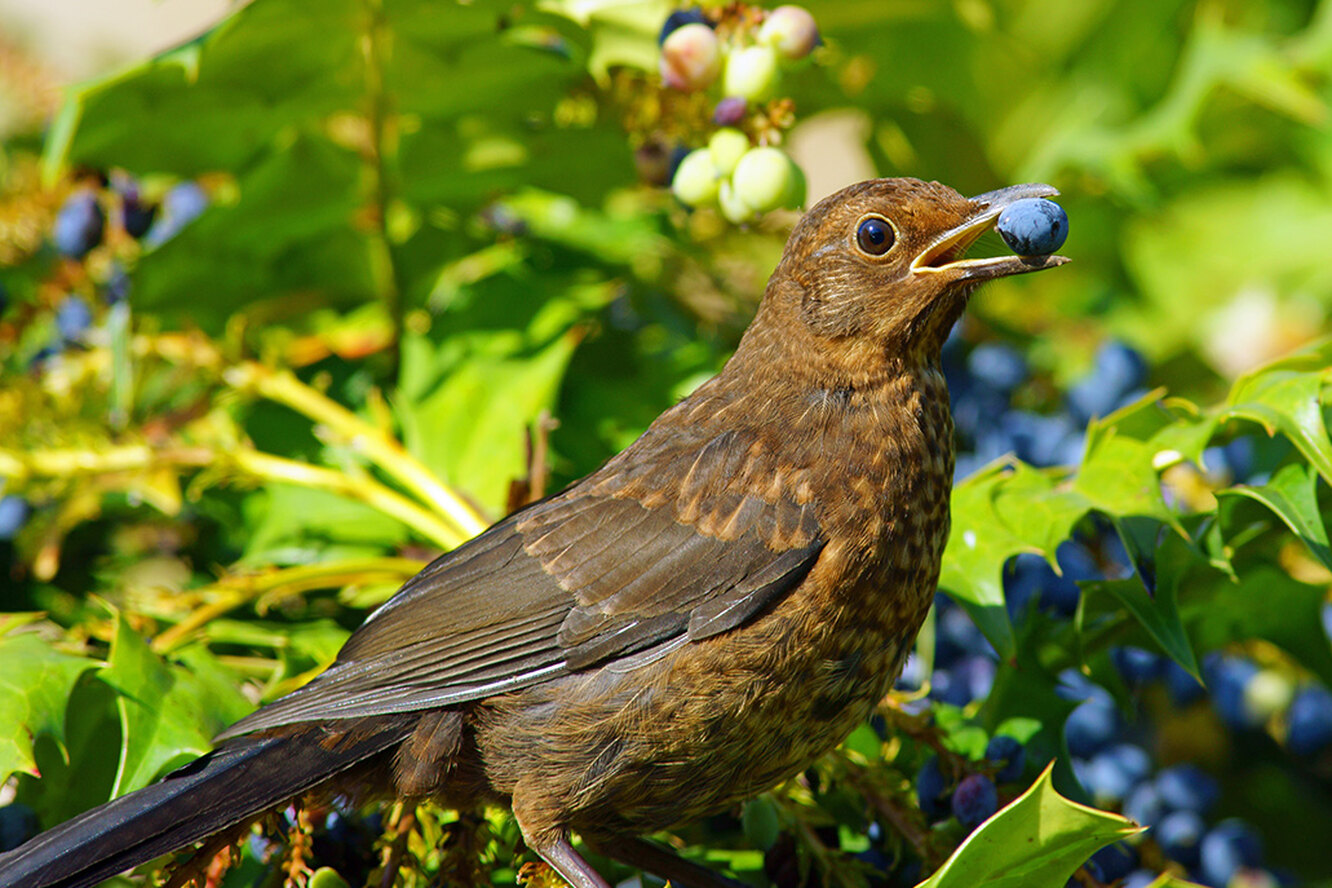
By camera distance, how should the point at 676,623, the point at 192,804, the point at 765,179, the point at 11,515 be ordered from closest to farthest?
the point at 192,804 < the point at 676,623 < the point at 765,179 < the point at 11,515

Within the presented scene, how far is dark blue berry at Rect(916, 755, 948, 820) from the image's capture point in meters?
1.52

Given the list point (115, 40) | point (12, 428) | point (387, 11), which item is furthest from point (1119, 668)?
point (115, 40)

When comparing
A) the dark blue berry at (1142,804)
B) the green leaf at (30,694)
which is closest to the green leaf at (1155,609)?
the dark blue berry at (1142,804)

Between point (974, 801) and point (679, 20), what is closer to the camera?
point (974, 801)

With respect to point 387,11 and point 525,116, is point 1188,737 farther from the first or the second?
point 387,11

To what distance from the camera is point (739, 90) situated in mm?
1737

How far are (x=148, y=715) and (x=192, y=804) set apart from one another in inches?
6.0

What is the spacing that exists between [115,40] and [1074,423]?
235 centimetres

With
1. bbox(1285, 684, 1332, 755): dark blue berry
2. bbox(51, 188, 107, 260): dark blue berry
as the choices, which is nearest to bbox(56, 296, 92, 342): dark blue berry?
bbox(51, 188, 107, 260): dark blue berry

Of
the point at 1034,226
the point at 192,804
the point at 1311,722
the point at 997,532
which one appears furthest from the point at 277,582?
the point at 1311,722

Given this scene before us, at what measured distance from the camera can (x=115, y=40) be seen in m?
2.93

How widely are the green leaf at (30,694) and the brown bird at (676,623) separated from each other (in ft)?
0.32

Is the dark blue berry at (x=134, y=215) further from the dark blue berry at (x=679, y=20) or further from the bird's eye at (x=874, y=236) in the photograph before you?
the bird's eye at (x=874, y=236)

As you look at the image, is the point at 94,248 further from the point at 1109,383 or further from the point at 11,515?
the point at 1109,383
